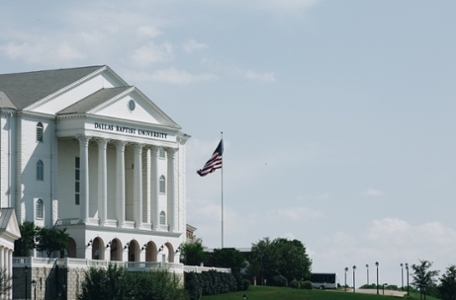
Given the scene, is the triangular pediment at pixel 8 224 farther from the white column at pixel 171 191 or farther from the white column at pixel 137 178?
the white column at pixel 171 191

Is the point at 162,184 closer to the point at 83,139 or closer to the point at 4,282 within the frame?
the point at 83,139

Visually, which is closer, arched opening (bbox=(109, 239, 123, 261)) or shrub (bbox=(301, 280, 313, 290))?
arched opening (bbox=(109, 239, 123, 261))

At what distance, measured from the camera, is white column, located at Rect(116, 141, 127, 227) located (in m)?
160

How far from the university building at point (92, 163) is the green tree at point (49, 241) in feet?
5.75

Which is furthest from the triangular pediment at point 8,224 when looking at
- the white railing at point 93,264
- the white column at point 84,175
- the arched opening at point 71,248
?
the arched opening at point 71,248

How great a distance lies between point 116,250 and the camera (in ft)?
524

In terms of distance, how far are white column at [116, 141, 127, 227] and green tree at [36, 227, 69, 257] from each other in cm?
995

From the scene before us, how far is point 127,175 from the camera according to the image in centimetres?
16488

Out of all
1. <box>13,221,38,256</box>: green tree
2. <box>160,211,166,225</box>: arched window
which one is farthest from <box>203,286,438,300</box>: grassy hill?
<box>13,221,38,256</box>: green tree

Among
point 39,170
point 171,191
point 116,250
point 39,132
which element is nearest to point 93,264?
point 116,250

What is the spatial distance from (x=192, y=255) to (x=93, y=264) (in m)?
24.2

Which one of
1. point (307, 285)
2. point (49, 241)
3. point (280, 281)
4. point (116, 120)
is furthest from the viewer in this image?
point (280, 281)

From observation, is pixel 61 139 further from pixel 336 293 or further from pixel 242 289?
pixel 336 293

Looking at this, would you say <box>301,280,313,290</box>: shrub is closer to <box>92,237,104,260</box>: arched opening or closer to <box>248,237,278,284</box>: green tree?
<box>248,237,278,284</box>: green tree
